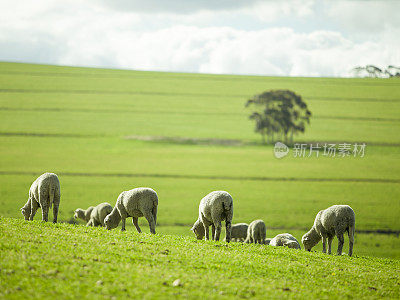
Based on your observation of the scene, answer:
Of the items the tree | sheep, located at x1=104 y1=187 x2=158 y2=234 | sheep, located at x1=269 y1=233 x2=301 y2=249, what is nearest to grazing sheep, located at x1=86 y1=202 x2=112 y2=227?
sheep, located at x1=104 y1=187 x2=158 y2=234

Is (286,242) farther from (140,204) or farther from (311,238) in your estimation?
(140,204)

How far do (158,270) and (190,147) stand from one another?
62.3 m

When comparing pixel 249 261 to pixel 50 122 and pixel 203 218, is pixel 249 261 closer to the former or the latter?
pixel 203 218

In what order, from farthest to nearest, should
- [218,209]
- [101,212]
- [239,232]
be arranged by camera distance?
1. [239,232]
2. [101,212]
3. [218,209]

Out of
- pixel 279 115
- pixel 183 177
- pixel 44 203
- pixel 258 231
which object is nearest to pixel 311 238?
pixel 258 231

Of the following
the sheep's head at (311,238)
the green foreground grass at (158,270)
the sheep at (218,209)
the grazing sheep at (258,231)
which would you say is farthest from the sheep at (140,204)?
the grazing sheep at (258,231)

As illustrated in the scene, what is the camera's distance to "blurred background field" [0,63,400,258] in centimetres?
4878

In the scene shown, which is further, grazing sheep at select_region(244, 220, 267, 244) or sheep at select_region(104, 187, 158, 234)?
grazing sheep at select_region(244, 220, 267, 244)

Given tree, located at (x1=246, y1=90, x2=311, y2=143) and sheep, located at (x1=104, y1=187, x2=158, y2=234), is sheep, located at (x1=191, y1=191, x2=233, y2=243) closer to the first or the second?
sheep, located at (x1=104, y1=187, x2=158, y2=234)

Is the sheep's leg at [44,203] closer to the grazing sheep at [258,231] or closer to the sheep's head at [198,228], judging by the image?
the sheep's head at [198,228]

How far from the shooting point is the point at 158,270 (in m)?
11.4

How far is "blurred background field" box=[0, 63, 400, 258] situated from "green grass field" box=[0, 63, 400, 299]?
1.06 feet

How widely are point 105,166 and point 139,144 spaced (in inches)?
514

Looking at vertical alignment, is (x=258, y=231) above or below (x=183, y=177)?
below
